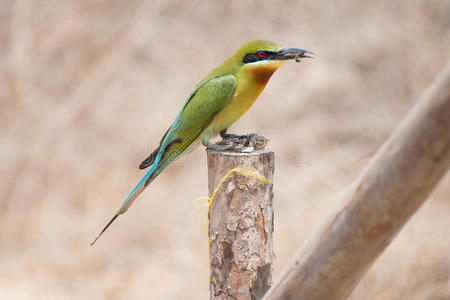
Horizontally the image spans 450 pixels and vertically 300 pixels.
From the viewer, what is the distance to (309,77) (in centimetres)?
499

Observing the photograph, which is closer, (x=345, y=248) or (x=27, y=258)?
(x=345, y=248)

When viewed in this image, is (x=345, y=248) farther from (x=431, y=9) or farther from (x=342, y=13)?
(x=431, y=9)

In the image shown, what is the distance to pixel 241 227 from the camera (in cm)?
195

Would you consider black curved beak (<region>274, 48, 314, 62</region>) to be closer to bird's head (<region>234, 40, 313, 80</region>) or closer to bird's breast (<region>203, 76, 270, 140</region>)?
bird's head (<region>234, 40, 313, 80</region>)

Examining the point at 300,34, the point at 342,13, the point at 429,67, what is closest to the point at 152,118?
the point at 300,34

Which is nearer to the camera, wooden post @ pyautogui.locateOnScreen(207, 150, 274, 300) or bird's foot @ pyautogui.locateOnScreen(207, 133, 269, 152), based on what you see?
wooden post @ pyautogui.locateOnScreen(207, 150, 274, 300)

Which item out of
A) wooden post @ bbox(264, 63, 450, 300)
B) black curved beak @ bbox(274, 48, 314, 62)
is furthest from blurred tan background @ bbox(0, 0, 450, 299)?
wooden post @ bbox(264, 63, 450, 300)

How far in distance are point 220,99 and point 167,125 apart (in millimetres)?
2631

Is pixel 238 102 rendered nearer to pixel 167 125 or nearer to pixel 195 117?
pixel 195 117

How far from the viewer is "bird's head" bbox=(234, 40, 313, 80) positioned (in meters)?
2.26

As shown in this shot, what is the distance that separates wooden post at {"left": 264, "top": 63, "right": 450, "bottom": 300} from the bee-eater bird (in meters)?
1.07

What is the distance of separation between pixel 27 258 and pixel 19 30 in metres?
2.50

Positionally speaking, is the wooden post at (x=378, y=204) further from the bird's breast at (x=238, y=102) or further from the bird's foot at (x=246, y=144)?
the bird's breast at (x=238, y=102)

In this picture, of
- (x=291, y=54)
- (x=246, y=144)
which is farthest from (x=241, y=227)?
(x=291, y=54)
